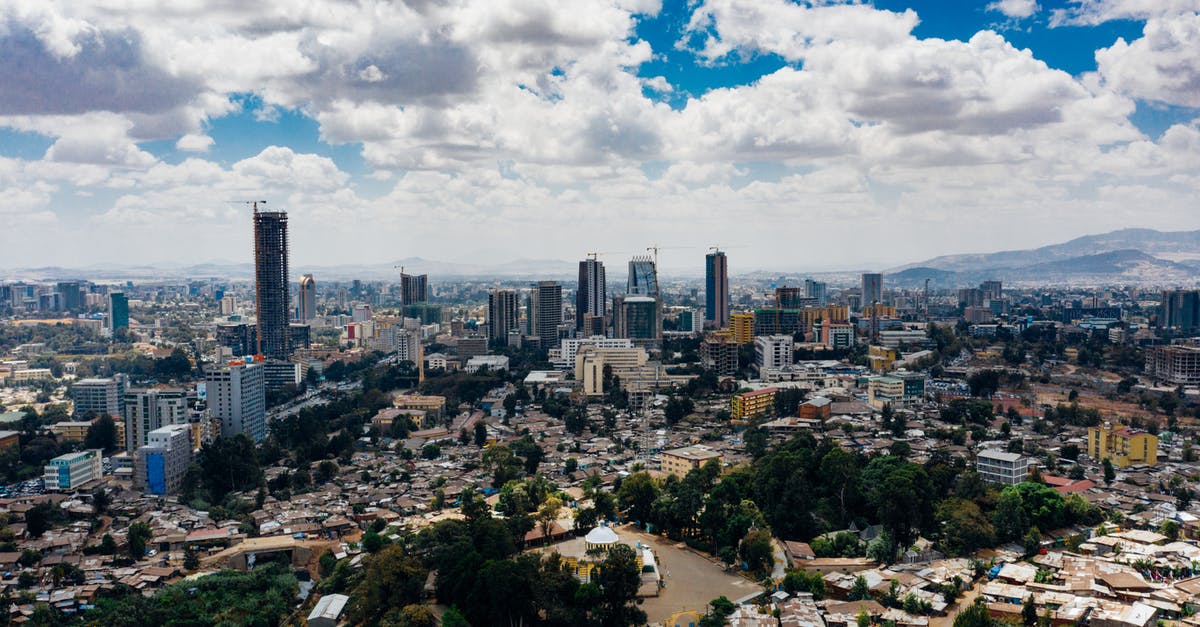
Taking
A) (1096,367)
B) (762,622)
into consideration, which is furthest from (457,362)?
(762,622)

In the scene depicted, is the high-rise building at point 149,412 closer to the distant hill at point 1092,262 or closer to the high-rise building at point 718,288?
the high-rise building at point 718,288

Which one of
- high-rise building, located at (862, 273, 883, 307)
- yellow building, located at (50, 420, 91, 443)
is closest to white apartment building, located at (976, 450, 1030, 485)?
yellow building, located at (50, 420, 91, 443)

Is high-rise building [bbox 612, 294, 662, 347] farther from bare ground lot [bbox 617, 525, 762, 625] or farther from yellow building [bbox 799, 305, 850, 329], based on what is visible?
bare ground lot [bbox 617, 525, 762, 625]

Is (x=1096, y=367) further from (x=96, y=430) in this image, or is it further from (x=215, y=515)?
(x=96, y=430)

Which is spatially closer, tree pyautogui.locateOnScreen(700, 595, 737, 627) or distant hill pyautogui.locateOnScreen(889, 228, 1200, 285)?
tree pyautogui.locateOnScreen(700, 595, 737, 627)

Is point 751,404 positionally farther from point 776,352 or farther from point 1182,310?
point 1182,310

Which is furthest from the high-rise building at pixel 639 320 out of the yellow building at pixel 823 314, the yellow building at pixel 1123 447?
the yellow building at pixel 1123 447
